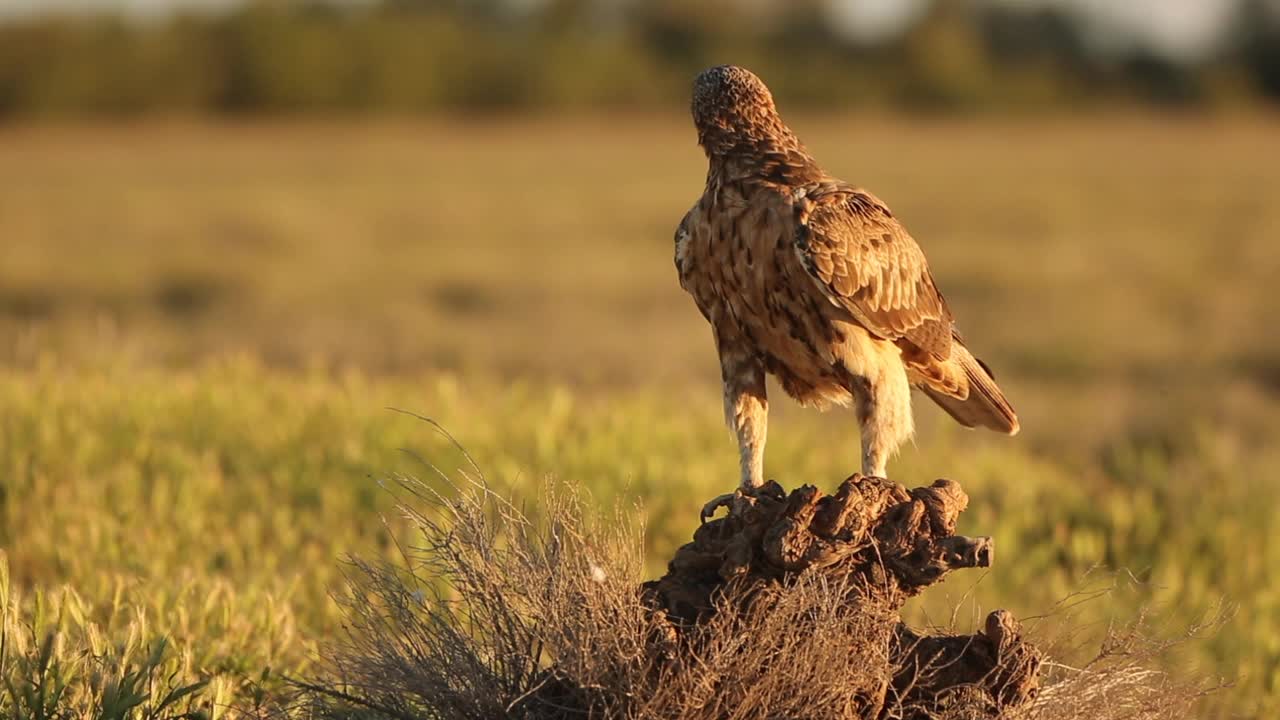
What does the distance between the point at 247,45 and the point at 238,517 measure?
52.4 meters

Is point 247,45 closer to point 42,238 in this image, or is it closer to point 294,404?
point 42,238

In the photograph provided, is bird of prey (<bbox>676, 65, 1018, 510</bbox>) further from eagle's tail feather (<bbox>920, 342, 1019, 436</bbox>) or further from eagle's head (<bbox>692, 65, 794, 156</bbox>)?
eagle's tail feather (<bbox>920, 342, 1019, 436</bbox>)

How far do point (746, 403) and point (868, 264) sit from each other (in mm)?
564

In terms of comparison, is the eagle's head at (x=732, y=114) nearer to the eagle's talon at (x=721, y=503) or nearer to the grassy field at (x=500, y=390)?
the eagle's talon at (x=721, y=503)

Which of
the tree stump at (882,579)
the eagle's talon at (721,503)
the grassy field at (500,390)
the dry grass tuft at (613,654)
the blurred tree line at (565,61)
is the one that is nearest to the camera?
the dry grass tuft at (613,654)

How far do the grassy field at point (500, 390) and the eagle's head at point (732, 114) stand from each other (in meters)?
1.41

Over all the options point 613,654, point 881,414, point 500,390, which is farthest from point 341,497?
point 613,654

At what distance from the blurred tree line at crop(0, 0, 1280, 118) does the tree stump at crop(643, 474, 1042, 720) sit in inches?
2034

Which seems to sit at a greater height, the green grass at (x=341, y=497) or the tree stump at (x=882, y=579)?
the tree stump at (x=882, y=579)

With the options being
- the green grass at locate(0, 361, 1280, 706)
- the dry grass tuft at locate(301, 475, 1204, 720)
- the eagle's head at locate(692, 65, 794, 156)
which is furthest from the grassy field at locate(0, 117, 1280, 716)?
the eagle's head at locate(692, 65, 794, 156)

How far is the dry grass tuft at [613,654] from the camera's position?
350cm

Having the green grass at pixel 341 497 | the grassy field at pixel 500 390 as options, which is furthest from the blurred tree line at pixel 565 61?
the green grass at pixel 341 497

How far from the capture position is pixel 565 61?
59.9 meters

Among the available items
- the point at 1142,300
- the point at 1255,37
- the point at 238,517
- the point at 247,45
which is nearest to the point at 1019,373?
the point at 1142,300
